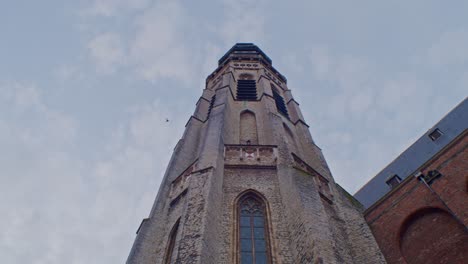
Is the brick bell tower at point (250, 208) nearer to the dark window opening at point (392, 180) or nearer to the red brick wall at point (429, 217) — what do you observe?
the red brick wall at point (429, 217)

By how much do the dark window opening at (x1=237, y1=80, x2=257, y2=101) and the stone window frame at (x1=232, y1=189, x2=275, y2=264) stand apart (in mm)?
8868

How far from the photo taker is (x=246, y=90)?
2066cm

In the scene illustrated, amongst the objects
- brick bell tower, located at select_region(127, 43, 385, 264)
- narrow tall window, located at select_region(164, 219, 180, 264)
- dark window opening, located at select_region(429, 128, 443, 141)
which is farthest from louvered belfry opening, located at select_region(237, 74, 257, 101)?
narrow tall window, located at select_region(164, 219, 180, 264)

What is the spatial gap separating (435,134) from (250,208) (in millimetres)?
11734

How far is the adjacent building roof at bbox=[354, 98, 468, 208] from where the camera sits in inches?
657

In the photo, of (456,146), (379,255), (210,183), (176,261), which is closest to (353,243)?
(379,255)

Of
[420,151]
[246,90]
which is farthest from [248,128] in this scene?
[420,151]

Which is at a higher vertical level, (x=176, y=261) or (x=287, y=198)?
(x=287, y=198)

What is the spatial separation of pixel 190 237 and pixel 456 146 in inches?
415

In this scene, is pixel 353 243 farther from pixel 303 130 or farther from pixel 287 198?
pixel 303 130

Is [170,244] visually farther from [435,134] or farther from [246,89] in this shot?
[435,134]

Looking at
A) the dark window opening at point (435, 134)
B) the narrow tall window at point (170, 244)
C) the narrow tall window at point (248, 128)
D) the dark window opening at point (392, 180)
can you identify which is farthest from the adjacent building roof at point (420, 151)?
the narrow tall window at point (170, 244)

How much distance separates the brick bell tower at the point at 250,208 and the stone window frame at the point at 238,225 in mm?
27

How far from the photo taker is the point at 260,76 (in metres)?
21.9
